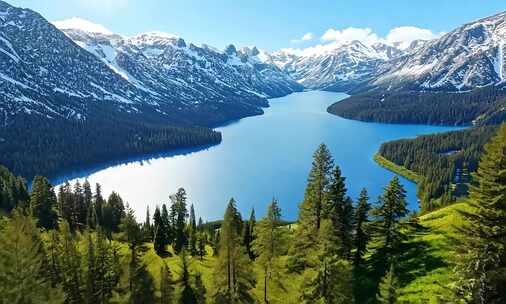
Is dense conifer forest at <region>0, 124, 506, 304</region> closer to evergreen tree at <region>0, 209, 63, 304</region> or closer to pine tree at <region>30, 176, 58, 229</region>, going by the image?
evergreen tree at <region>0, 209, 63, 304</region>

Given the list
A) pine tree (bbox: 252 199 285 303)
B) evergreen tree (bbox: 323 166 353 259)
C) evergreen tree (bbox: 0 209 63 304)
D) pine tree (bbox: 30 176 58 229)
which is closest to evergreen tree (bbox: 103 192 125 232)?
pine tree (bbox: 30 176 58 229)

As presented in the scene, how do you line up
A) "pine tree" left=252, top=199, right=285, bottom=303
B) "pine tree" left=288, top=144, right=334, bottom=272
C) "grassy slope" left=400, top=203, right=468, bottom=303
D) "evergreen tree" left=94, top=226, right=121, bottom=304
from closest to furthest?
"grassy slope" left=400, top=203, right=468, bottom=303, "evergreen tree" left=94, top=226, right=121, bottom=304, "pine tree" left=288, top=144, right=334, bottom=272, "pine tree" left=252, top=199, right=285, bottom=303

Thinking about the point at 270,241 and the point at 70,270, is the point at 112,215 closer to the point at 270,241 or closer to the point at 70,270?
the point at 70,270

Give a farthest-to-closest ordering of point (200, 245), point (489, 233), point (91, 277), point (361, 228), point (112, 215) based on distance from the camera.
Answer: point (112, 215), point (200, 245), point (361, 228), point (91, 277), point (489, 233)

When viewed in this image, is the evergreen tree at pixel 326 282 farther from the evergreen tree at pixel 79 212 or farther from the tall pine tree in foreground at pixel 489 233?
the evergreen tree at pixel 79 212

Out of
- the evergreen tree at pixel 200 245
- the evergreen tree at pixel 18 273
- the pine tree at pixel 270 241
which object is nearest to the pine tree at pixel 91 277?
the evergreen tree at pixel 18 273

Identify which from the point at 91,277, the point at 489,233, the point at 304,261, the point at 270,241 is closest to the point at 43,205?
the point at 91,277
